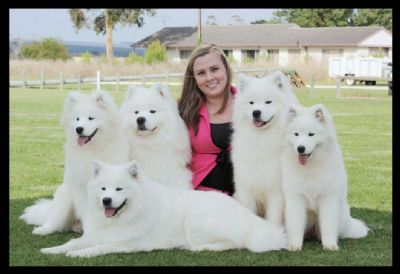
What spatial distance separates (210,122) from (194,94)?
29 cm

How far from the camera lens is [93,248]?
452 cm

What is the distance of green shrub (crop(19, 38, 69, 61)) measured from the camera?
36.9 m

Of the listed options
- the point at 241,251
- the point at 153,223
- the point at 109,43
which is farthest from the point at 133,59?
the point at 241,251

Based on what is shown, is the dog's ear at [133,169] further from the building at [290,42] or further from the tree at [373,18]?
the tree at [373,18]

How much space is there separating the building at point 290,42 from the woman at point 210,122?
34.9 metres

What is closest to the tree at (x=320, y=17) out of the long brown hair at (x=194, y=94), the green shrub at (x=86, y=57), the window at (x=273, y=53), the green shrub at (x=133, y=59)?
the window at (x=273, y=53)

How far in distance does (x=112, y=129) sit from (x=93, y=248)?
1.02m

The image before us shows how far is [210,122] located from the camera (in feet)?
18.6

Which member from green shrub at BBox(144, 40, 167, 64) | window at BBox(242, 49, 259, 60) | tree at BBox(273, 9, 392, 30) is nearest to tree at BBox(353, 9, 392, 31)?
tree at BBox(273, 9, 392, 30)

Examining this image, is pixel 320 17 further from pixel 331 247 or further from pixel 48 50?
pixel 331 247

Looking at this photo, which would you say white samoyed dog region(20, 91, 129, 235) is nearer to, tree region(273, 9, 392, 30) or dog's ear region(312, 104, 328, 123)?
dog's ear region(312, 104, 328, 123)

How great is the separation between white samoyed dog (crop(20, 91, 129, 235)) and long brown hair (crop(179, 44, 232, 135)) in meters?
0.71
